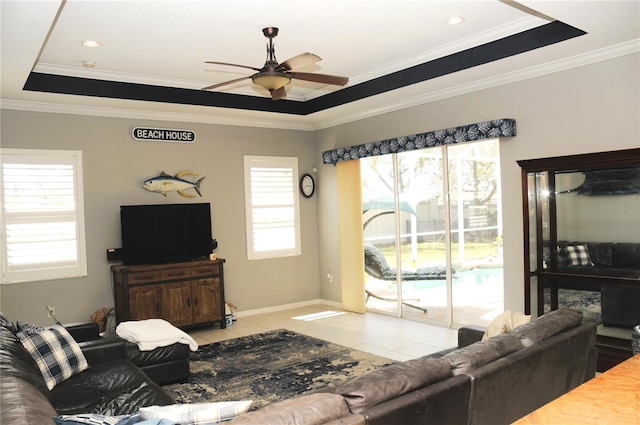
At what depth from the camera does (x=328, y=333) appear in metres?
5.87

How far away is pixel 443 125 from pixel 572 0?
2617mm

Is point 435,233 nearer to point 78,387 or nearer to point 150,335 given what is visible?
point 150,335

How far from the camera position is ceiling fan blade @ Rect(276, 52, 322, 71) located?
361 centimetres

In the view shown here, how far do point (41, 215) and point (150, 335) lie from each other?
2.42m

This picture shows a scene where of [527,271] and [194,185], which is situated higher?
[194,185]

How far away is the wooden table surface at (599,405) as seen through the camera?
157cm

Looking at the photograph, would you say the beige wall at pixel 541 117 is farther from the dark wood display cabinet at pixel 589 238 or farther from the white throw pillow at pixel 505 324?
the white throw pillow at pixel 505 324

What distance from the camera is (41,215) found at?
5555mm

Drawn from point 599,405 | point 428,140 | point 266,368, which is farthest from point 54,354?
point 428,140

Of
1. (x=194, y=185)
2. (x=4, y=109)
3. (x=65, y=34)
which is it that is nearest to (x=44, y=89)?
(x=4, y=109)

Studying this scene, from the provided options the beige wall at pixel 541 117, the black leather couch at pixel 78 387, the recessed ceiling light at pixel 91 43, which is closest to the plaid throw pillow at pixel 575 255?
the beige wall at pixel 541 117

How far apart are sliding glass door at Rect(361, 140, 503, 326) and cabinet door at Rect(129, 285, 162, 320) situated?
2871 mm

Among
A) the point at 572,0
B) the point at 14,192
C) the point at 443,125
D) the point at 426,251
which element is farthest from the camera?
the point at 426,251

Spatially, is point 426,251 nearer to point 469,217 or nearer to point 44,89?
point 469,217
